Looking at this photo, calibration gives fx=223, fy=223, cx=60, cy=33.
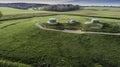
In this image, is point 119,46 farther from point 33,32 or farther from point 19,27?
point 19,27

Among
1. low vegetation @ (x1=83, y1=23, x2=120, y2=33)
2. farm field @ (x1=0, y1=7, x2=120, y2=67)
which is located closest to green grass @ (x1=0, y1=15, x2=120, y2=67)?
farm field @ (x1=0, y1=7, x2=120, y2=67)

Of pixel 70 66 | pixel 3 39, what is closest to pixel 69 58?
pixel 70 66

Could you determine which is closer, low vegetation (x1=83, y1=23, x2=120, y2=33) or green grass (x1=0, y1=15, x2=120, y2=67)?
green grass (x1=0, y1=15, x2=120, y2=67)

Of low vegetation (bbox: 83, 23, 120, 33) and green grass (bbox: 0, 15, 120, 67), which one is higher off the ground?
low vegetation (bbox: 83, 23, 120, 33)

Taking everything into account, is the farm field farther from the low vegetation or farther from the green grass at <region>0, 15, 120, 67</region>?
the low vegetation

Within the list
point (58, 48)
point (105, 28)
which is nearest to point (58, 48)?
point (58, 48)

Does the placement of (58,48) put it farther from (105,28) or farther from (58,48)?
(105,28)

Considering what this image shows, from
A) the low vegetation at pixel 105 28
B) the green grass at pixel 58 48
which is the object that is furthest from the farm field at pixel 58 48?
the low vegetation at pixel 105 28

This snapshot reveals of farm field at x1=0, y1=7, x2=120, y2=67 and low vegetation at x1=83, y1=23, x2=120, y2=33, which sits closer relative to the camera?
farm field at x1=0, y1=7, x2=120, y2=67
